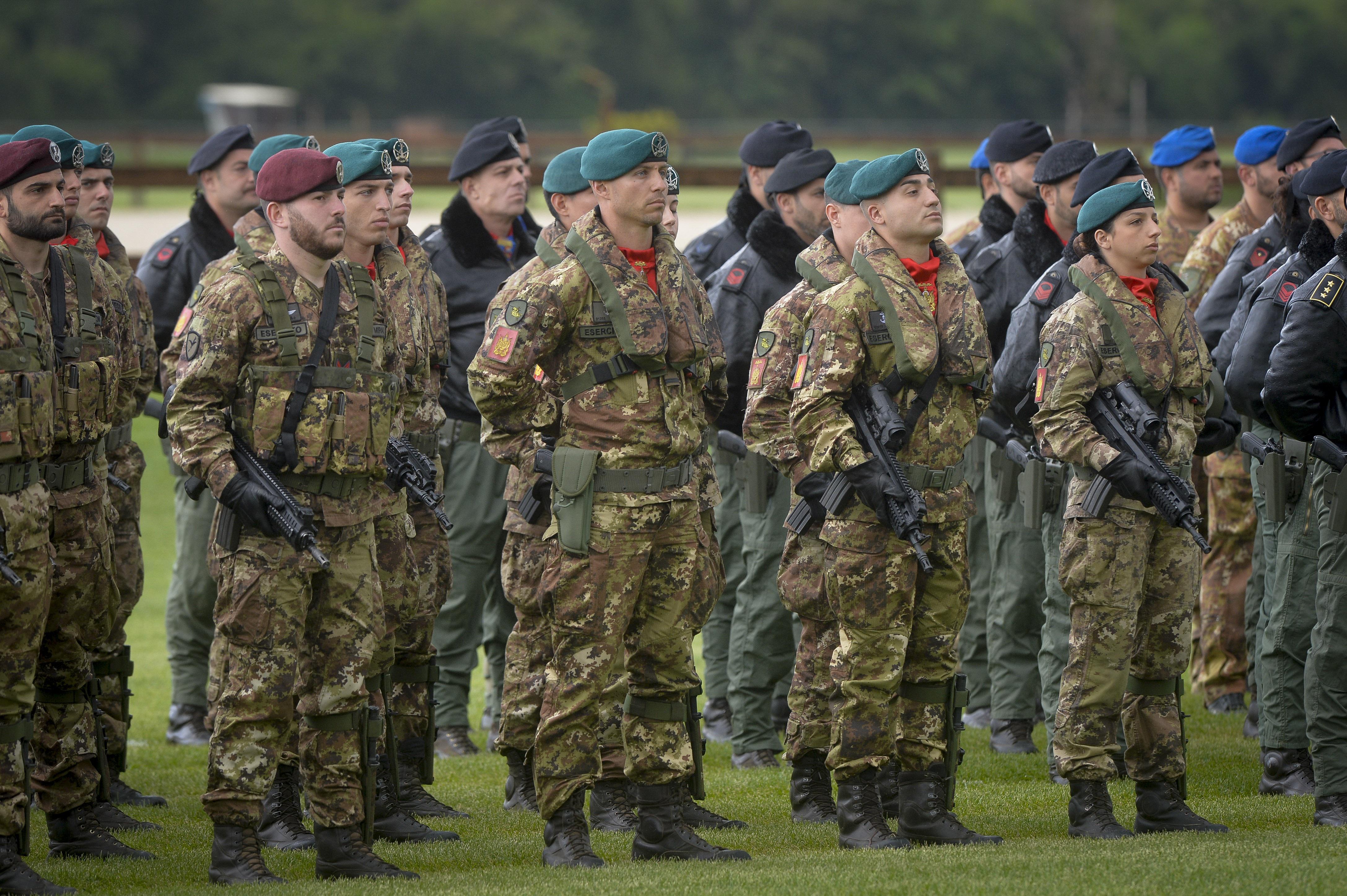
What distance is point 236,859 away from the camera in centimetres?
546

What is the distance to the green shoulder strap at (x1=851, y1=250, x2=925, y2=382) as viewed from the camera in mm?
5781

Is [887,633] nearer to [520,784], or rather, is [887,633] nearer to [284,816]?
[520,784]

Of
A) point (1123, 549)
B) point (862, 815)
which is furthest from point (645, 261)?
point (862, 815)

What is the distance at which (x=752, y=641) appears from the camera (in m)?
7.80

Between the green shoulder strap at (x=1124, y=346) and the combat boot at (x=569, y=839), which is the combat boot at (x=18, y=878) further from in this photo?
the green shoulder strap at (x=1124, y=346)

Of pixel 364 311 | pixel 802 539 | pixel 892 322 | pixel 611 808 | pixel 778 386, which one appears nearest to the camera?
pixel 364 311

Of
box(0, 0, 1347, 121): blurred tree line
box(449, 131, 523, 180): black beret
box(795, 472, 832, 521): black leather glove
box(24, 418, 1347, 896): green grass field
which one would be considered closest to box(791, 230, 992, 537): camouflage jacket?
box(795, 472, 832, 521): black leather glove

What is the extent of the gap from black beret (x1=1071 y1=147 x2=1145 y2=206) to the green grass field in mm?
2429

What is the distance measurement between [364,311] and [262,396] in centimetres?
46

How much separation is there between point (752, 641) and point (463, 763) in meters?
1.47

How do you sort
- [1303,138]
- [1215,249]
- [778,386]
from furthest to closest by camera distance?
[1215,249] → [1303,138] → [778,386]

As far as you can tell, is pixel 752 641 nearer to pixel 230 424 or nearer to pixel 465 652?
pixel 465 652

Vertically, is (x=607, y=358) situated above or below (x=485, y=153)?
below

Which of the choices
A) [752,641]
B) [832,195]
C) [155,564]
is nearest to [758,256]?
[832,195]
